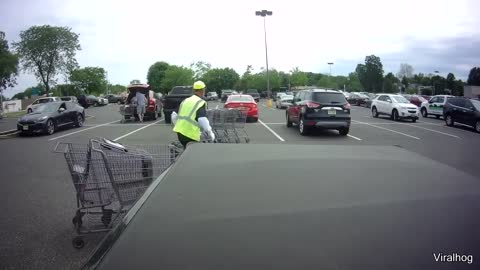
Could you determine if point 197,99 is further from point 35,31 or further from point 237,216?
point 35,31

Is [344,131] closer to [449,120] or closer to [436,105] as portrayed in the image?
[449,120]

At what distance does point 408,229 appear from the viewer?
1.67 meters

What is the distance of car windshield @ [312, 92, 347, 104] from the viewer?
47.4 ft

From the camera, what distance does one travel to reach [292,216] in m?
1.74

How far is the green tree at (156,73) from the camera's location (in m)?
114

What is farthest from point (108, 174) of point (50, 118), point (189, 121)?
point (50, 118)

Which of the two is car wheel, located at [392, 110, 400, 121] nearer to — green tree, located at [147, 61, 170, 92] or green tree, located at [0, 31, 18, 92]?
green tree, located at [0, 31, 18, 92]

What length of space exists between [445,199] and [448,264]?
1.50 feet

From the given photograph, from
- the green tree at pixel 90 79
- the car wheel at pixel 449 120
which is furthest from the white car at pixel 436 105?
the green tree at pixel 90 79

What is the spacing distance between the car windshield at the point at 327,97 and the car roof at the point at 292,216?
12.4m

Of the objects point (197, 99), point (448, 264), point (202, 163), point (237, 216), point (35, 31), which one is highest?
point (35, 31)

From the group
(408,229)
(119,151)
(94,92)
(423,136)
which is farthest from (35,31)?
(408,229)

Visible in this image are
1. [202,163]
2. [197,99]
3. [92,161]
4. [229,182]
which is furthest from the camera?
[197,99]

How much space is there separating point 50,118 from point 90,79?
67145 millimetres
